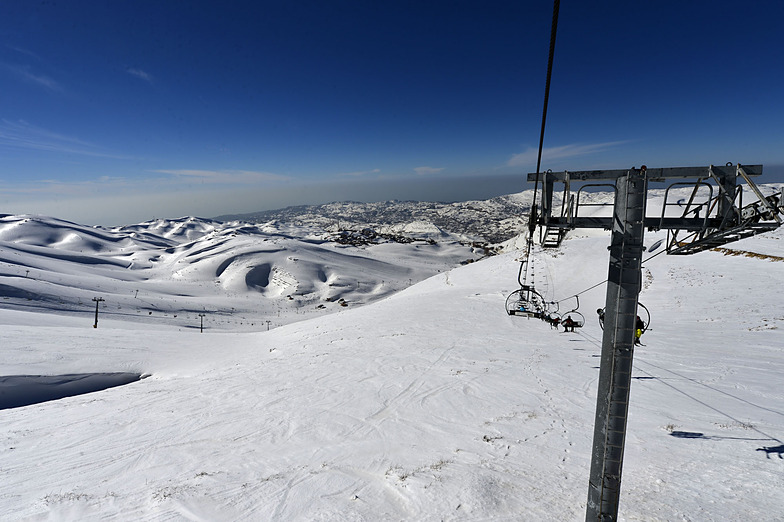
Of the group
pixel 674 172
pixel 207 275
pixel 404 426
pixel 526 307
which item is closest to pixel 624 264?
pixel 674 172

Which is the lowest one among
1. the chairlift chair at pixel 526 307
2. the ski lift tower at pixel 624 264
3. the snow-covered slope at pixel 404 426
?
the snow-covered slope at pixel 404 426

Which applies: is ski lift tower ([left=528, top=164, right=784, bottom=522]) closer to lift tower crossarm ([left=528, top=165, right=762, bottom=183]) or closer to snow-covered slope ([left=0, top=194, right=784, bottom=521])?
lift tower crossarm ([left=528, top=165, right=762, bottom=183])

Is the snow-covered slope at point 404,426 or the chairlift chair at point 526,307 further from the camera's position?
the chairlift chair at point 526,307

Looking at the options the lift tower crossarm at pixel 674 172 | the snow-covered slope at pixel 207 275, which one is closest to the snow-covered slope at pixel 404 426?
the lift tower crossarm at pixel 674 172

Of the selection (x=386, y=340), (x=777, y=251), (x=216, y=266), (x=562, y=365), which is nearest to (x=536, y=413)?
(x=562, y=365)

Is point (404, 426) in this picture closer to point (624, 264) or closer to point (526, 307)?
point (624, 264)

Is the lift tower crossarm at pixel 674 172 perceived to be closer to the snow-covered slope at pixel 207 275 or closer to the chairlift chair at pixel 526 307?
the chairlift chair at pixel 526 307

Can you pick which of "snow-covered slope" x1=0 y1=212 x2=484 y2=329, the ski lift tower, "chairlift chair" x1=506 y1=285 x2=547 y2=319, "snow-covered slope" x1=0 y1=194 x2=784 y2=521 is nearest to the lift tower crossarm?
the ski lift tower

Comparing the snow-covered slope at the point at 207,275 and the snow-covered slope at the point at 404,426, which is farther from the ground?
the snow-covered slope at the point at 404,426

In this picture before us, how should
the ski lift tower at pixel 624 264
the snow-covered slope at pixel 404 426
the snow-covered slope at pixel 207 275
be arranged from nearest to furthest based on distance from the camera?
the ski lift tower at pixel 624 264
the snow-covered slope at pixel 404 426
the snow-covered slope at pixel 207 275
